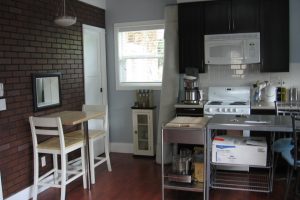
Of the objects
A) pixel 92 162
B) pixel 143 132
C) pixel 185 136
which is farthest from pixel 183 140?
pixel 143 132

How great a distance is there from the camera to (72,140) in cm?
378

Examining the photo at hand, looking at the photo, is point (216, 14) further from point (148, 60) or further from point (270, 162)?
point (270, 162)

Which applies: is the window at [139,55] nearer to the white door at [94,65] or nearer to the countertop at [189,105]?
the white door at [94,65]

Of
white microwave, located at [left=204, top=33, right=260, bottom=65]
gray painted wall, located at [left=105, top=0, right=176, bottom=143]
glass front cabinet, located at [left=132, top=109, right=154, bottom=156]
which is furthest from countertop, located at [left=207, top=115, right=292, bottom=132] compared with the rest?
gray painted wall, located at [left=105, top=0, right=176, bottom=143]

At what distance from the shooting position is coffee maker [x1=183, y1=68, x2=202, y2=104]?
4590 millimetres

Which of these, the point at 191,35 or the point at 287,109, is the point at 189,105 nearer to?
the point at 191,35

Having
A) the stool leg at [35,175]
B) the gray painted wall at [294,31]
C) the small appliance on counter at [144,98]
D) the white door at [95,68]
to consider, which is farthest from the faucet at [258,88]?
the stool leg at [35,175]

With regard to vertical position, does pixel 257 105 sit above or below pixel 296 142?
above

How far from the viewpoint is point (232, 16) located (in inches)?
176

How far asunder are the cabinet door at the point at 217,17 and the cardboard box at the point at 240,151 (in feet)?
6.06

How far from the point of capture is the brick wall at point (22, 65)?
3305mm

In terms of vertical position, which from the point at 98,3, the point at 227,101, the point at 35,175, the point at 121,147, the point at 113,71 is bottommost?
the point at 121,147

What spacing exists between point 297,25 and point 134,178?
3.03m

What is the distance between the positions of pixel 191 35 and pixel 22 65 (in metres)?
2.35
